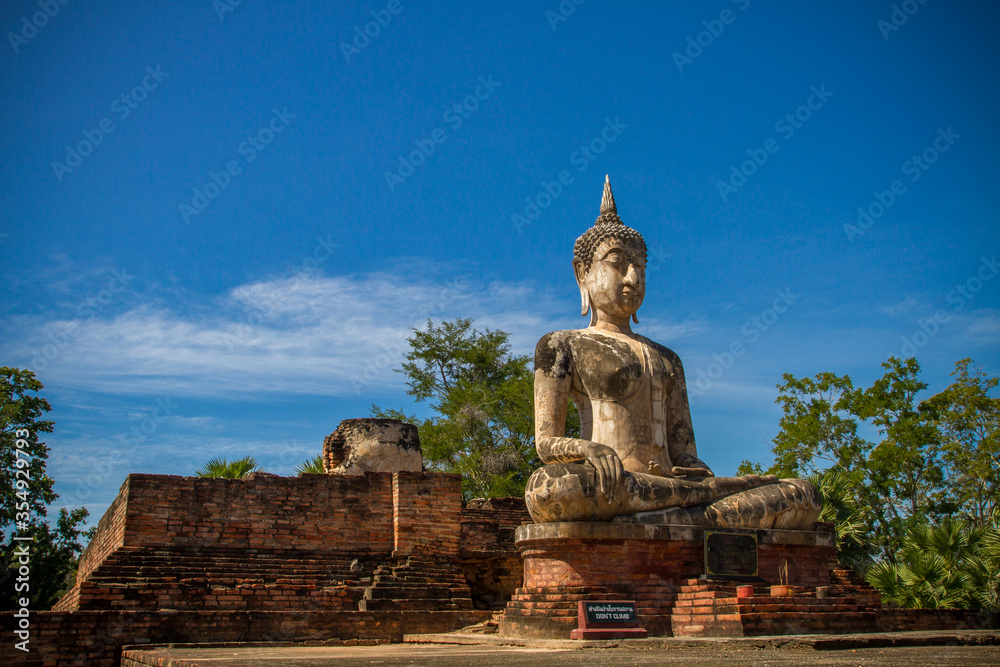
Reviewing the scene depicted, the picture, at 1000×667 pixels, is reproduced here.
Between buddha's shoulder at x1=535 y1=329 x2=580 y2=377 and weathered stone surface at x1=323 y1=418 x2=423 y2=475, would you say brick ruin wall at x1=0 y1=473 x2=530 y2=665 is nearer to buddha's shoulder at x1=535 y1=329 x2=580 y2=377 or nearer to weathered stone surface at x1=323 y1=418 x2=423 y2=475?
weathered stone surface at x1=323 y1=418 x2=423 y2=475

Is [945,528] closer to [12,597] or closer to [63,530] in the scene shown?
[12,597]

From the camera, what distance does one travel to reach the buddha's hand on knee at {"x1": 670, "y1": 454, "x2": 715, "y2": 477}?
30.3 ft

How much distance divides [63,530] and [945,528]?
1732cm

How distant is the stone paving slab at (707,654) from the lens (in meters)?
5.00

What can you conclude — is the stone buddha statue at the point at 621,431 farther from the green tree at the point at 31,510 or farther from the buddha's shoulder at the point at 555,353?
the green tree at the point at 31,510

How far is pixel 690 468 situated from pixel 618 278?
7.27 feet

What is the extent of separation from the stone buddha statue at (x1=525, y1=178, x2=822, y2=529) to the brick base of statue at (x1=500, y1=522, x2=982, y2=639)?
0.23 m

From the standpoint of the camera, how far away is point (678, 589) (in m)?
8.24

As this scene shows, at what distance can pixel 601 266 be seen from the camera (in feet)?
33.0

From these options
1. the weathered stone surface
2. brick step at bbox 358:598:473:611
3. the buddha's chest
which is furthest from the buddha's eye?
the weathered stone surface

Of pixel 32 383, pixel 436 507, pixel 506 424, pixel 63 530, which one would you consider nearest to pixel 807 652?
pixel 436 507

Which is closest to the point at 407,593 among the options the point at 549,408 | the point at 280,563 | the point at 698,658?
the point at 280,563

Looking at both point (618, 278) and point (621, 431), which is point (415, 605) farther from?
point (618, 278)

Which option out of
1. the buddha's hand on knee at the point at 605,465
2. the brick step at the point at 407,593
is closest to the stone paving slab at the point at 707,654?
the buddha's hand on knee at the point at 605,465
